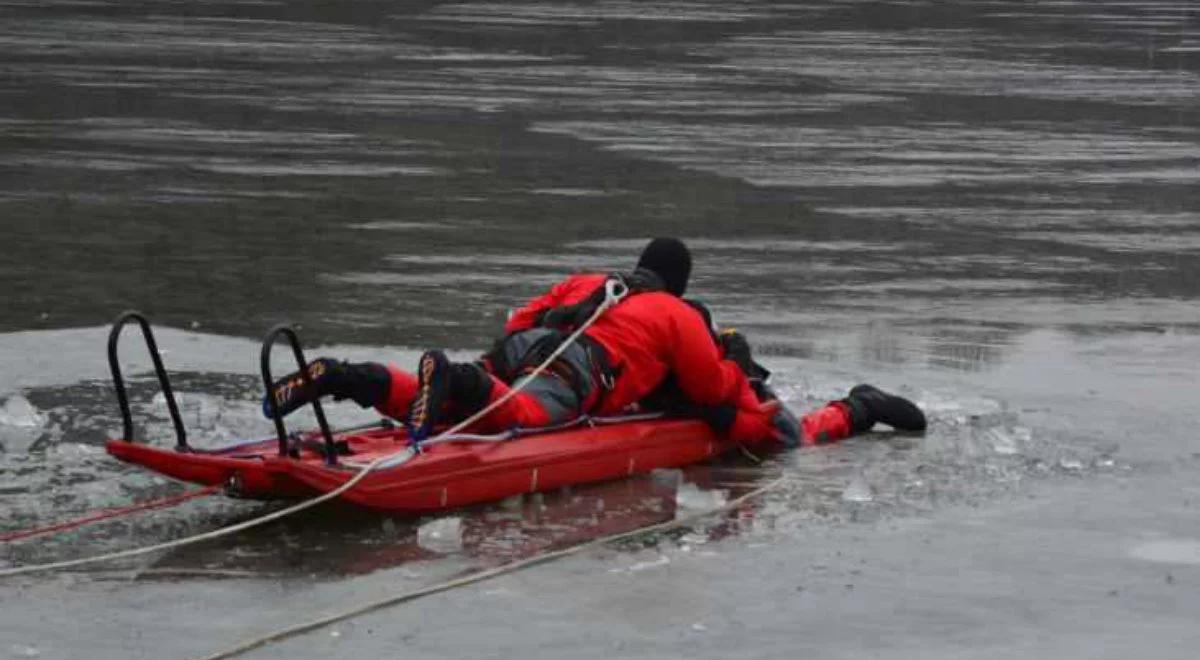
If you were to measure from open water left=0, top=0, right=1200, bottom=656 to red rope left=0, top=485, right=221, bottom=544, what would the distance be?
0.07 m

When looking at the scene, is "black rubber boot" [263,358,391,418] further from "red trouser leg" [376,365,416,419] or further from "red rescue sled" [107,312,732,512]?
"red rescue sled" [107,312,732,512]

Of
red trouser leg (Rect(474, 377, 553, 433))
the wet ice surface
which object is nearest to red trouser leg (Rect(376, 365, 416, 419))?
red trouser leg (Rect(474, 377, 553, 433))

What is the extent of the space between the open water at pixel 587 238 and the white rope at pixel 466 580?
12 cm

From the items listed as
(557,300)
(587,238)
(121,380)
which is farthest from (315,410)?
(587,238)

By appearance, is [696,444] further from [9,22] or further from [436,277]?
[9,22]

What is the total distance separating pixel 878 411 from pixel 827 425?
0.25 metres

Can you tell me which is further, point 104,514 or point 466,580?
point 104,514

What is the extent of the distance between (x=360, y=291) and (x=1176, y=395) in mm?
4757

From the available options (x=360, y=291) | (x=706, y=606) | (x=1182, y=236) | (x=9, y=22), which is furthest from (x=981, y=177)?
(x=9, y=22)

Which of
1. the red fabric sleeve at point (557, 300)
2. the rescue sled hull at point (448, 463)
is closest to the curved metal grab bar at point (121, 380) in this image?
the rescue sled hull at point (448, 463)

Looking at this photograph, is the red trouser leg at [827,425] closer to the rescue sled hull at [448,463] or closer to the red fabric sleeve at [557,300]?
the rescue sled hull at [448,463]

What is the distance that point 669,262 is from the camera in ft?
38.3

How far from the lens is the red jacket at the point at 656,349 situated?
11.3m

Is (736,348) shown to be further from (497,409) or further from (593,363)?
(497,409)
